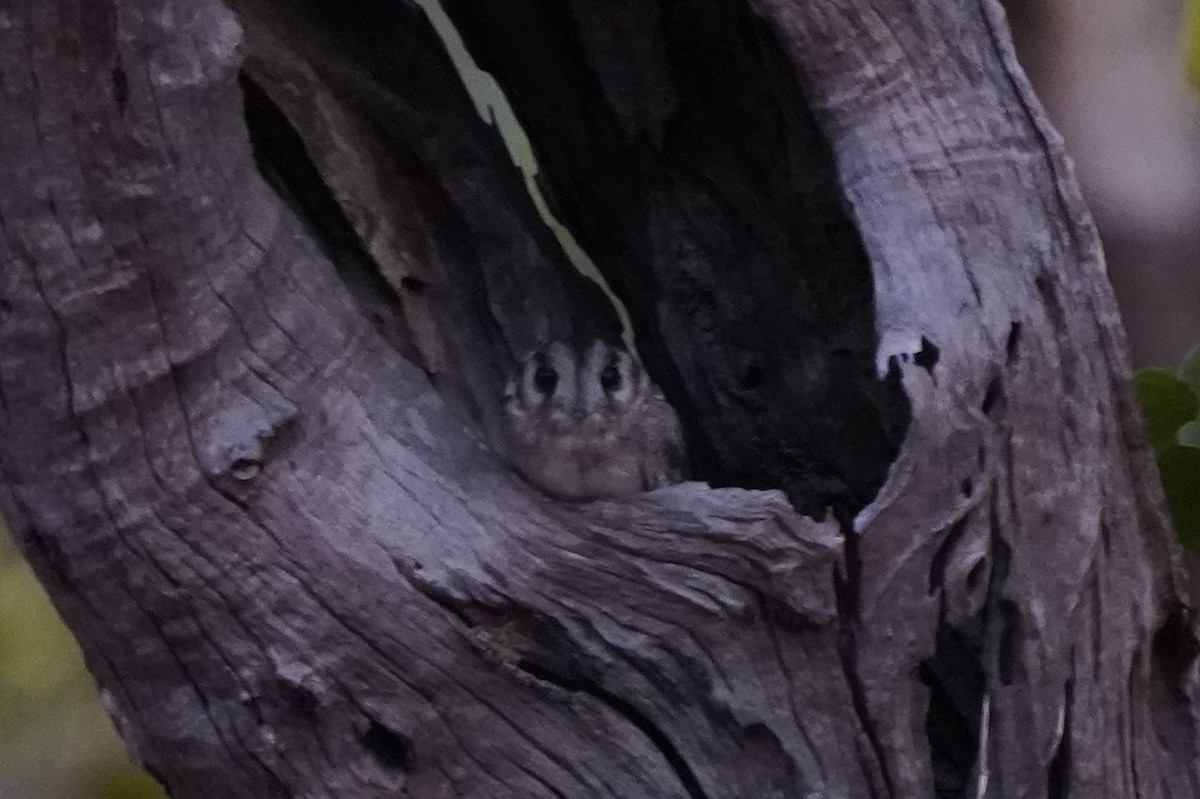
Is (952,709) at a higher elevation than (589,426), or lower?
lower

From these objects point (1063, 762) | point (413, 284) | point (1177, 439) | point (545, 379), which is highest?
point (413, 284)

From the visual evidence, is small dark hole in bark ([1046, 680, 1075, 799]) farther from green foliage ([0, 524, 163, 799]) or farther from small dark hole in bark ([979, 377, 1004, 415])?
green foliage ([0, 524, 163, 799])

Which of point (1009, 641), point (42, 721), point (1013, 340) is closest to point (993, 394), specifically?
point (1013, 340)

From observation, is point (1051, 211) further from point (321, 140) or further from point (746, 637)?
point (321, 140)

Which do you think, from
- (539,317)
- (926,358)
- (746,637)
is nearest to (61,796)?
(539,317)

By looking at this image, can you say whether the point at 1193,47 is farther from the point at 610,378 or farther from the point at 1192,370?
the point at 610,378

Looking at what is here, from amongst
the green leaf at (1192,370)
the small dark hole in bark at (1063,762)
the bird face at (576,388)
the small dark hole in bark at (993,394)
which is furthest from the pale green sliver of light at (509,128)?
the green leaf at (1192,370)

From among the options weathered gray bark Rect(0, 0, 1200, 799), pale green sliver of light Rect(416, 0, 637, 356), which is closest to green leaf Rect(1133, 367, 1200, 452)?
weathered gray bark Rect(0, 0, 1200, 799)
